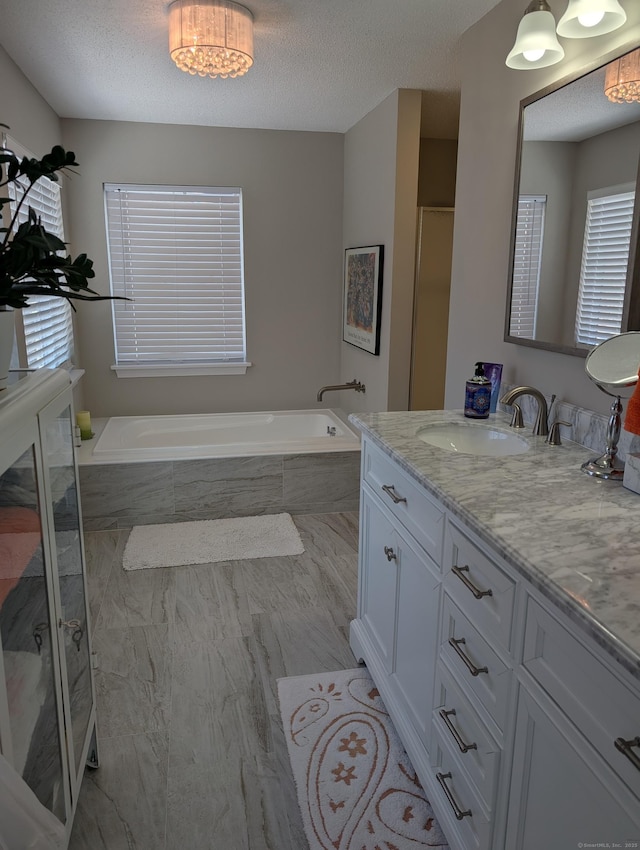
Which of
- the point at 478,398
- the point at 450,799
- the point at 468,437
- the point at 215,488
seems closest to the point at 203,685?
the point at 450,799

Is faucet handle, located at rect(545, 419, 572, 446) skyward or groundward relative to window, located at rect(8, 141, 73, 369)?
groundward

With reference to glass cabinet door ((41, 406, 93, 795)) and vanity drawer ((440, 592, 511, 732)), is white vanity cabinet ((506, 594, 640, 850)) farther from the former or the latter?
glass cabinet door ((41, 406, 93, 795))

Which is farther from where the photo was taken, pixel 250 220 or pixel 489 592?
pixel 250 220

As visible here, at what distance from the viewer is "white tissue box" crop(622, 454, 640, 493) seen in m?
1.40

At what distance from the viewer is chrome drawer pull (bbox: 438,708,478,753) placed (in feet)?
4.38

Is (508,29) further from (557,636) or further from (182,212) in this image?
(182,212)

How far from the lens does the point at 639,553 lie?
3.60ft

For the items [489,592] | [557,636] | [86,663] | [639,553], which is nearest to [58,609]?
[86,663]

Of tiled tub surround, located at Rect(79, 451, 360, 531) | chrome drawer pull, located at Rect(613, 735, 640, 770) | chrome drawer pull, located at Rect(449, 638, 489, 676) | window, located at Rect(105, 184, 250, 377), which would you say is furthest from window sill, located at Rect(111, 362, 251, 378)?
chrome drawer pull, located at Rect(613, 735, 640, 770)

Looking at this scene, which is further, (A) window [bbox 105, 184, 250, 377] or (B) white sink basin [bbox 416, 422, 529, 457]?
(A) window [bbox 105, 184, 250, 377]

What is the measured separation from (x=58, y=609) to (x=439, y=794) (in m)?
1.04

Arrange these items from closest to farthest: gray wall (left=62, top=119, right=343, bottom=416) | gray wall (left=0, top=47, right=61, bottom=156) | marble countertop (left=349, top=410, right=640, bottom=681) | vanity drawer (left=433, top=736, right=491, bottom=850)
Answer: marble countertop (left=349, top=410, right=640, bottom=681) < vanity drawer (left=433, top=736, right=491, bottom=850) < gray wall (left=0, top=47, right=61, bottom=156) < gray wall (left=62, top=119, right=343, bottom=416)

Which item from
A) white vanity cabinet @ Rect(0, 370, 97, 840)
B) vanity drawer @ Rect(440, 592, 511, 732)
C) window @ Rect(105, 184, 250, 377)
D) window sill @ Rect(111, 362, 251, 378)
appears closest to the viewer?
white vanity cabinet @ Rect(0, 370, 97, 840)

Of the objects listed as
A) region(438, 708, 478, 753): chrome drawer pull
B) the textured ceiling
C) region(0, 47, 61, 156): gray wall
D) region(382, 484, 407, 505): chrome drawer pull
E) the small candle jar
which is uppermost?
the textured ceiling
